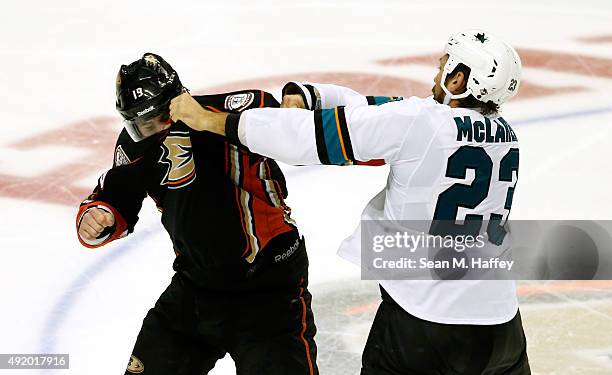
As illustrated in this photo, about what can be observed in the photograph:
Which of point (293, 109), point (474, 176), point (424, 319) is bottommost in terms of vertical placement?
point (424, 319)

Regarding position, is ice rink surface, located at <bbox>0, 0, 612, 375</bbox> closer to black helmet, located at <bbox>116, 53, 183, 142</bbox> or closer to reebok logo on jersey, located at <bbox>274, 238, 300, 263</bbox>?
reebok logo on jersey, located at <bbox>274, 238, 300, 263</bbox>

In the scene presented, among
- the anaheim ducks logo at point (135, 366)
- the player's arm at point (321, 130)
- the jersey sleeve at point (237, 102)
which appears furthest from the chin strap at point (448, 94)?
the anaheim ducks logo at point (135, 366)

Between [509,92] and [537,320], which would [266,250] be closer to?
[509,92]

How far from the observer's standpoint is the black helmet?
258cm

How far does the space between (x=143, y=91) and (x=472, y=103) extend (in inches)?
35.2

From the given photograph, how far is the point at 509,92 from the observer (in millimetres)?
2396

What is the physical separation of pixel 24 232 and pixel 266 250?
1.88 m

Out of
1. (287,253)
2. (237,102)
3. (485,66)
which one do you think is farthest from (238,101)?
(485,66)

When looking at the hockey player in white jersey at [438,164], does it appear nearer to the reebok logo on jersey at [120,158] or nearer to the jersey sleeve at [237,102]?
the jersey sleeve at [237,102]

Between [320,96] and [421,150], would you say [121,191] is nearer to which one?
[320,96]

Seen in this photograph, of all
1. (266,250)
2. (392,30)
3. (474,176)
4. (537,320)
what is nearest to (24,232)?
(266,250)

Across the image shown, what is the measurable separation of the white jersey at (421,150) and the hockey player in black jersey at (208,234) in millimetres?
352

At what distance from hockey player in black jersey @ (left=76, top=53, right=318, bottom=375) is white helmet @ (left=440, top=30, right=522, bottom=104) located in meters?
0.57
